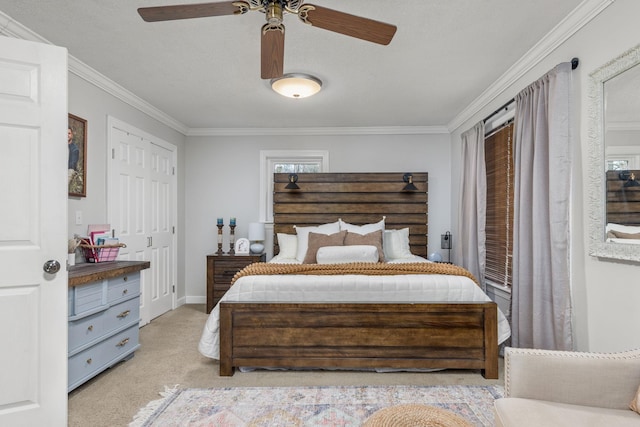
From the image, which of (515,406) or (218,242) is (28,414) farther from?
(218,242)

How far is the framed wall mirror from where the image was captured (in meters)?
1.83

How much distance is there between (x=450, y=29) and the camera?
7.92ft

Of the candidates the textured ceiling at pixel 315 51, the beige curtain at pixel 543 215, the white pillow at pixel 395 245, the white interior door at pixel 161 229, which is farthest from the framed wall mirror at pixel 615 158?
the white interior door at pixel 161 229

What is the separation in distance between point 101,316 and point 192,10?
2.17m

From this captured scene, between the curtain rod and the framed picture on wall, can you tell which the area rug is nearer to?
the framed picture on wall

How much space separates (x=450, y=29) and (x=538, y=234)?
156 centimetres

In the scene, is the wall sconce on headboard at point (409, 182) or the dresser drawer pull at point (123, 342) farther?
the wall sconce on headboard at point (409, 182)

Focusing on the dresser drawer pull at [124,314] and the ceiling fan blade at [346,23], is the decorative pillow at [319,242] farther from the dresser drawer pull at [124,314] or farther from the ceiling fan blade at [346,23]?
the ceiling fan blade at [346,23]

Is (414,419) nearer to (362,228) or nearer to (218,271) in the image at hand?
(362,228)

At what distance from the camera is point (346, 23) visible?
1805mm

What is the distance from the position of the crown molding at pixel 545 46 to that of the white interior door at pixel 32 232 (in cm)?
302

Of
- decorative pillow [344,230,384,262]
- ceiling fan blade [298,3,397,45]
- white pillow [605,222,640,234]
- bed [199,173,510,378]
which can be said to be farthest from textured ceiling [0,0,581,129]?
bed [199,173,510,378]

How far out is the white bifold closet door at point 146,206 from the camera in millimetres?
3545

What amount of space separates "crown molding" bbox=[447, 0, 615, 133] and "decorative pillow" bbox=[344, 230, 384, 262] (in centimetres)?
181
